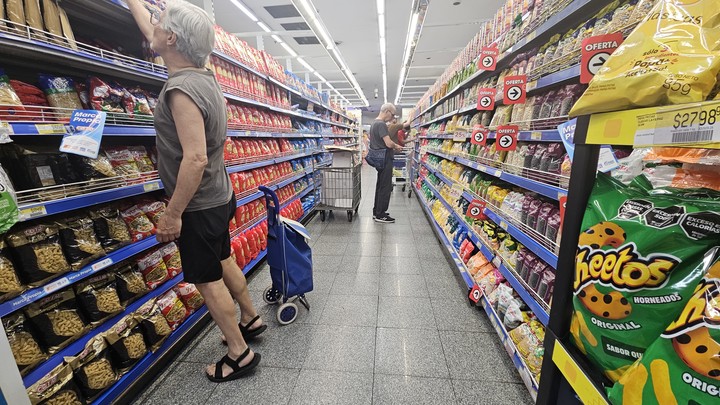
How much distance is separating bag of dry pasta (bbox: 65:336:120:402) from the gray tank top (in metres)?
0.76

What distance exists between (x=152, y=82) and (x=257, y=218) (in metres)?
1.61

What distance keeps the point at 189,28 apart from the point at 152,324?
1574mm

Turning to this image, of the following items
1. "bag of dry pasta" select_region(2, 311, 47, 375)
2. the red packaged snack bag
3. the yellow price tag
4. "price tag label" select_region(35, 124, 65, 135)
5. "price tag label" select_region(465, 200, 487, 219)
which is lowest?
"bag of dry pasta" select_region(2, 311, 47, 375)

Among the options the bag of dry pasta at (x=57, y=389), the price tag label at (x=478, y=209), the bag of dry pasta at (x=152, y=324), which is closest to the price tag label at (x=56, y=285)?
the bag of dry pasta at (x=57, y=389)

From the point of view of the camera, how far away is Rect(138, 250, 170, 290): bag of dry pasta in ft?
5.60

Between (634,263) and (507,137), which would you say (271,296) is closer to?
(507,137)

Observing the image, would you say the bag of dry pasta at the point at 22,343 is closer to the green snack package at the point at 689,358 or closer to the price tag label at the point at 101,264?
the price tag label at the point at 101,264

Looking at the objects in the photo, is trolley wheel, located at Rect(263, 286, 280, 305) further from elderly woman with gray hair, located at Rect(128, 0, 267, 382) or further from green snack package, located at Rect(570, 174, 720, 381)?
green snack package, located at Rect(570, 174, 720, 381)

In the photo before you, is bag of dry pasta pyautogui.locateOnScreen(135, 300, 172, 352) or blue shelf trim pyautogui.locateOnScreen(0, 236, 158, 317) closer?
blue shelf trim pyautogui.locateOnScreen(0, 236, 158, 317)

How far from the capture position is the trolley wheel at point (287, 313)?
214 cm

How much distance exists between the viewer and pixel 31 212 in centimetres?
112

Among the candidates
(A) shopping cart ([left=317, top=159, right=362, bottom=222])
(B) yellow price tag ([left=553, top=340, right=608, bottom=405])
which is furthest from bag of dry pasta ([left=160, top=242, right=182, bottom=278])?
(A) shopping cart ([left=317, top=159, right=362, bottom=222])

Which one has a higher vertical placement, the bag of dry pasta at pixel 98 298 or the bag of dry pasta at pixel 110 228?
the bag of dry pasta at pixel 110 228

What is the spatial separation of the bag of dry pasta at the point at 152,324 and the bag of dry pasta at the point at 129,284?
0.28 feet
